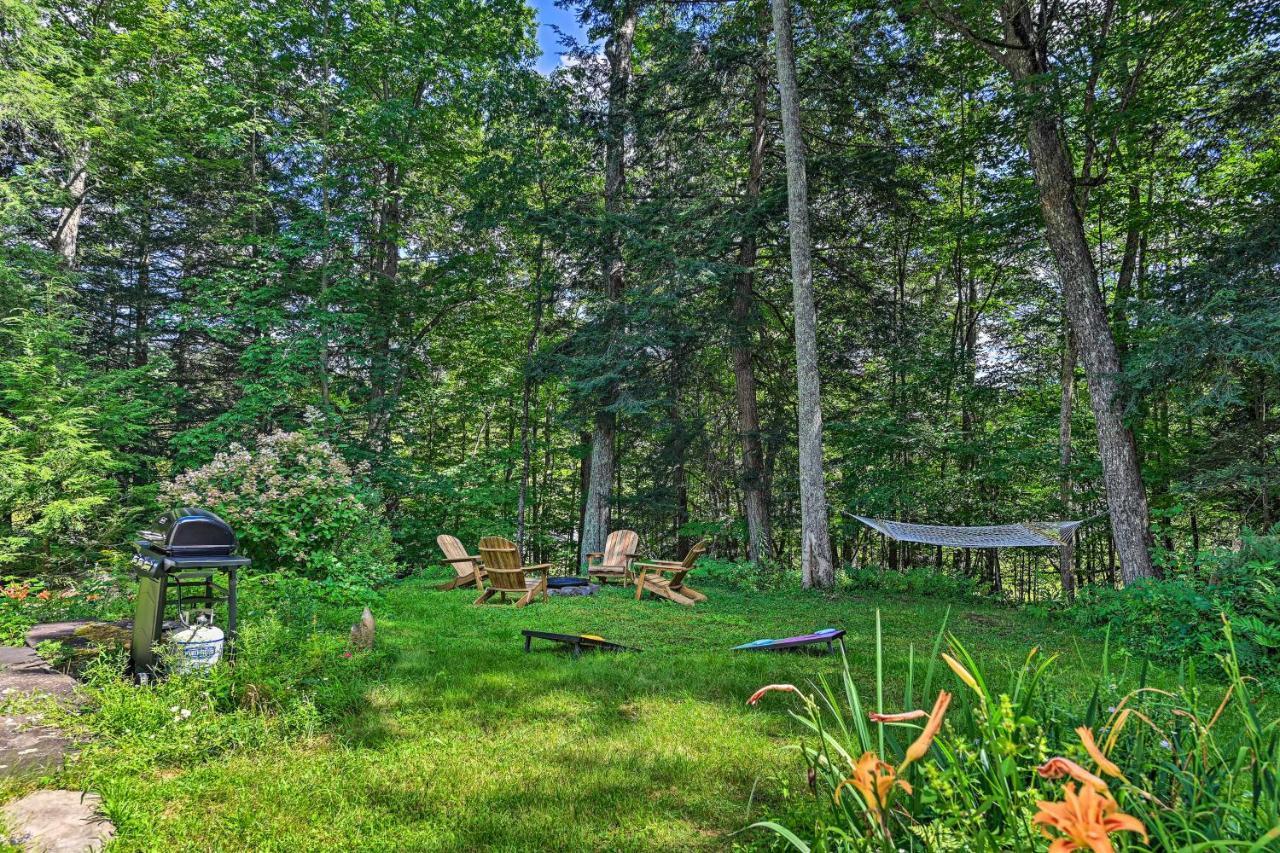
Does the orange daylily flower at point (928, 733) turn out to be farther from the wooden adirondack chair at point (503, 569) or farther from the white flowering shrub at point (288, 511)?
the wooden adirondack chair at point (503, 569)

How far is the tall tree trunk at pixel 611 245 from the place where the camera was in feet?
34.3

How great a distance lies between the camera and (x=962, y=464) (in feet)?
37.2

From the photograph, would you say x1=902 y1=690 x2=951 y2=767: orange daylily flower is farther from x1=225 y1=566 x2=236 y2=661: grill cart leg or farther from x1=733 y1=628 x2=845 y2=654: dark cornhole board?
x1=225 y1=566 x2=236 y2=661: grill cart leg

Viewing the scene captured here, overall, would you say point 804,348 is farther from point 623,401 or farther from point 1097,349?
point 1097,349

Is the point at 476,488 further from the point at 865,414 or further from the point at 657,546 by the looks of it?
the point at 865,414

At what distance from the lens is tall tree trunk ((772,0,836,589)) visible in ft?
25.8

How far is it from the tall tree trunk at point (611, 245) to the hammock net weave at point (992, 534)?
481cm

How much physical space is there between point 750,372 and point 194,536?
8.62m

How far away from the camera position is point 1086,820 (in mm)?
584

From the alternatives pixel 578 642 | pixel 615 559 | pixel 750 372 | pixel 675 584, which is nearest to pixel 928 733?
pixel 578 642

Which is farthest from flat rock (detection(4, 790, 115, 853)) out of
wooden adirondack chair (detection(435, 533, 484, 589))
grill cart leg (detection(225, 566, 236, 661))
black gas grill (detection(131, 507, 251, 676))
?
wooden adirondack chair (detection(435, 533, 484, 589))

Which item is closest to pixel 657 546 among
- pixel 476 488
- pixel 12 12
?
pixel 476 488

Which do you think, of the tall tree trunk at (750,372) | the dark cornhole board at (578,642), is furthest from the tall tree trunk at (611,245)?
the dark cornhole board at (578,642)

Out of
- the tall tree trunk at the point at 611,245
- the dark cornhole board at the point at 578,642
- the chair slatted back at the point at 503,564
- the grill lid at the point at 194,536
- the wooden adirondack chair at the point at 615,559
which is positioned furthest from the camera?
the tall tree trunk at the point at 611,245
